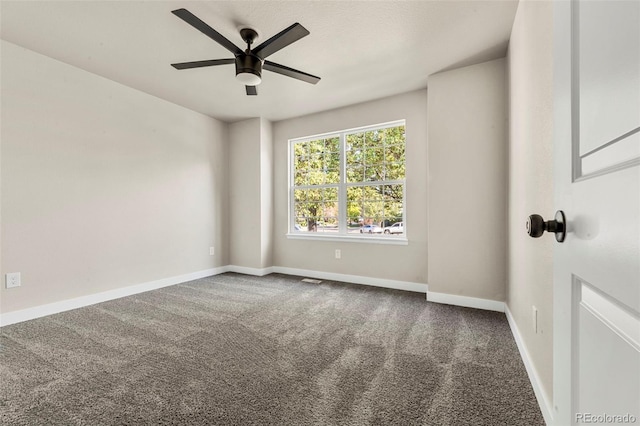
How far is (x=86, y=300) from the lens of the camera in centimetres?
316

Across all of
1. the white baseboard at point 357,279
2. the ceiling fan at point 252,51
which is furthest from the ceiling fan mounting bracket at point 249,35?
the white baseboard at point 357,279

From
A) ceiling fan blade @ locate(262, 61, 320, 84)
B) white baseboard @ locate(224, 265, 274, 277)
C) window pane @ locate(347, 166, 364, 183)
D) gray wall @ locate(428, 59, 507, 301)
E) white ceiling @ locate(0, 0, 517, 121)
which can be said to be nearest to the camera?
white ceiling @ locate(0, 0, 517, 121)

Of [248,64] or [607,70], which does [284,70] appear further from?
[607,70]

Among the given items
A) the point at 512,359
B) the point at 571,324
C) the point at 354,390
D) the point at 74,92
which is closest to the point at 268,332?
the point at 354,390

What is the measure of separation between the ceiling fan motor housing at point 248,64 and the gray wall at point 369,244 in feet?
6.89

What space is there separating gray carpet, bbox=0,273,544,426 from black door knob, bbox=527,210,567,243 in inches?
46.2

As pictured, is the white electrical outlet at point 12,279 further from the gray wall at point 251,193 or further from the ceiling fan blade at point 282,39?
the ceiling fan blade at point 282,39

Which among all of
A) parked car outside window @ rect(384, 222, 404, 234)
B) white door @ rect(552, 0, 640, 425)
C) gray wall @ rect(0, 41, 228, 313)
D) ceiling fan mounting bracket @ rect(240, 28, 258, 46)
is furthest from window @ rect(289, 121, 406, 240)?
white door @ rect(552, 0, 640, 425)

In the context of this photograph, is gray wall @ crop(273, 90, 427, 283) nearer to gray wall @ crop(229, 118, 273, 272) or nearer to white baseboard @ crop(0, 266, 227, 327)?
gray wall @ crop(229, 118, 273, 272)

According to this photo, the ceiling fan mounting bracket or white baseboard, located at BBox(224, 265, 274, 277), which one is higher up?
the ceiling fan mounting bracket

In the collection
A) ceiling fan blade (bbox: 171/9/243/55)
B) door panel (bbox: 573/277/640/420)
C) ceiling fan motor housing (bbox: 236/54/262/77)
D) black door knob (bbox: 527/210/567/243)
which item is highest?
ceiling fan blade (bbox: 171/9/243/55)

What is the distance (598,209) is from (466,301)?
294 cm

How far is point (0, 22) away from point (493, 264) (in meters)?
4.86

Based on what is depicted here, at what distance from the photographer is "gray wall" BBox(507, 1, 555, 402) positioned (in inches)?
54.8
